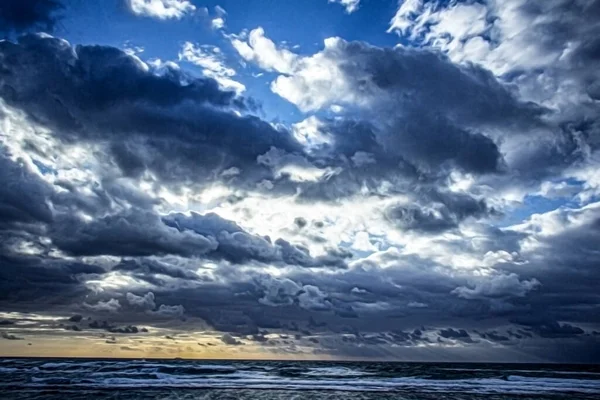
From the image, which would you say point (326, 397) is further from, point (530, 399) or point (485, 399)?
point (530, 399)

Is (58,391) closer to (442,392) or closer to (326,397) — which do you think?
(326,397)

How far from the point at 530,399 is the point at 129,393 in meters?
33.3

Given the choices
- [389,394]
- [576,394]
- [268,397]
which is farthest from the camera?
[576,394]

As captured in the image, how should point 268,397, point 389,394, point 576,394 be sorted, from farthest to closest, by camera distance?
point 576,394 < point 389,394 < point 268,397

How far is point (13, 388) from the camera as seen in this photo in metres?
37.7

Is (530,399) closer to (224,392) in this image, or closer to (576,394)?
(576,394)

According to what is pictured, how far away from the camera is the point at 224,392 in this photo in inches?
1471

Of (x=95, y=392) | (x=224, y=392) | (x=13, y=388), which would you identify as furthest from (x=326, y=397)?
(x=13, y=388)

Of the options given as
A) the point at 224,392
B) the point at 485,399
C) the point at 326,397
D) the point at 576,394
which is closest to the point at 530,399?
the point at 485,399

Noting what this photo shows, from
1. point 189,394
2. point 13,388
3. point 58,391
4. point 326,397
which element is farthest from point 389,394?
point 13,388

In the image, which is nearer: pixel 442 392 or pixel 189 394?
pixel 189 394

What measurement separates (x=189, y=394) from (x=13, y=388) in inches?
634

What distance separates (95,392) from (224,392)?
10.6m

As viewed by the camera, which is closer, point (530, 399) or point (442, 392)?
point (530, 399)
